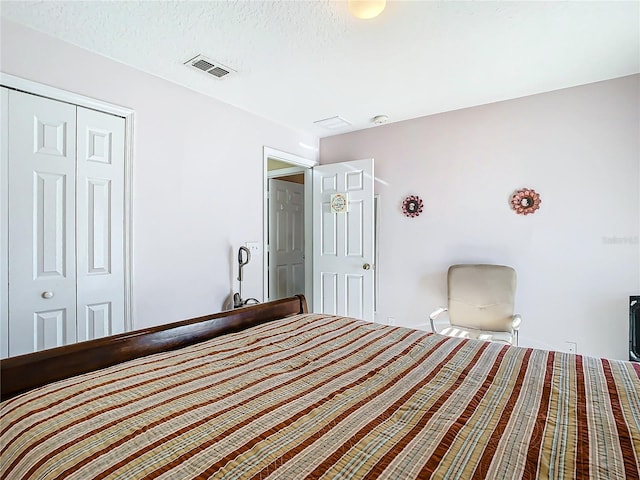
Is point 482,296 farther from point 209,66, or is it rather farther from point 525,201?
point 209,66

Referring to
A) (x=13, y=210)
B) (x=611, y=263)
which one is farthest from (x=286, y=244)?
(x=611, y=263)

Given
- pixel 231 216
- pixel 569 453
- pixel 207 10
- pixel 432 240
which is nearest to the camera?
pixel 569 453

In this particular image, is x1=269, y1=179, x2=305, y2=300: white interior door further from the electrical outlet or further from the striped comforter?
the striped comforter

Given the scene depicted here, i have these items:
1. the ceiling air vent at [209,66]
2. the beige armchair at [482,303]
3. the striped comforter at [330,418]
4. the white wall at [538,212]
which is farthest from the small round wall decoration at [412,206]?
the striped comforter at [330,418]

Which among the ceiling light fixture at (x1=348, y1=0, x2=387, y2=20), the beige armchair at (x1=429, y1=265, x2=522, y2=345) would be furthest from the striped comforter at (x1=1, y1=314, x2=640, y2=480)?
the ceiling light fixture at (x1=348, y1=0, x2=387, y2=20)

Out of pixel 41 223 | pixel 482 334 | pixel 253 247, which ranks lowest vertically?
pixel 482 334

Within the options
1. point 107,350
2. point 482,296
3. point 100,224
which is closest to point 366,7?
point 107,350

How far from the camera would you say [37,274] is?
6.52 feet

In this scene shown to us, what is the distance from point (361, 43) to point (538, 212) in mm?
2038

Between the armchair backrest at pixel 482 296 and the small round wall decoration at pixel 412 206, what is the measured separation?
70 cm

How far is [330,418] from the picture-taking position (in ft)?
2.99

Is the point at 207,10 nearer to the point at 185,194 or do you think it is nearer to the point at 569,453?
the point at 185,194

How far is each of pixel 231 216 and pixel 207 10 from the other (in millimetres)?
1649

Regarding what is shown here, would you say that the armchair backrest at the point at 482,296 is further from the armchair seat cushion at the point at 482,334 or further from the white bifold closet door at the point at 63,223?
the white bifold closet door at the point at 63,223
